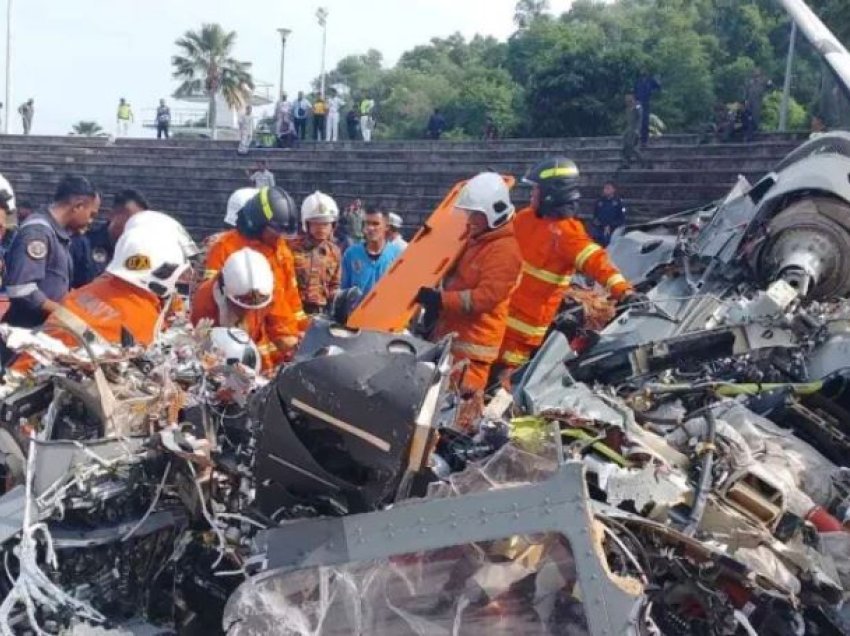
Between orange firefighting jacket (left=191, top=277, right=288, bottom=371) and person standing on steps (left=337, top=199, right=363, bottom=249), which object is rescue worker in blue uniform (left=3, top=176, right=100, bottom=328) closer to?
orange firefighting jacket (left=191, top=277, right=288, bottom=371)

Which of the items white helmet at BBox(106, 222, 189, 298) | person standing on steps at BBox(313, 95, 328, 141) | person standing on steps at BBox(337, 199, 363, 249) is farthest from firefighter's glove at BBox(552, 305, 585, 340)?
person standing on steps at BBox(313, 95, 328, 141)

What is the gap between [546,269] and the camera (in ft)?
19.5

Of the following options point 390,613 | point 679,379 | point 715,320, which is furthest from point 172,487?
point 715,320

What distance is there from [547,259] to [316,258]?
2031mm

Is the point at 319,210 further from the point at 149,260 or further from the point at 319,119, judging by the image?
the point at 319,119

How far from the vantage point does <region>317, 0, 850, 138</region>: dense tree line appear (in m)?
25.8

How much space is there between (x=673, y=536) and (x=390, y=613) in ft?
2.64

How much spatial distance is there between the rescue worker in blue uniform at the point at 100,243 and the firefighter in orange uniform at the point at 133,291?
7.35ft

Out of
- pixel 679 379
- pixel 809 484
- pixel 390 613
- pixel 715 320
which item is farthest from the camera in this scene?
pixel 715 320

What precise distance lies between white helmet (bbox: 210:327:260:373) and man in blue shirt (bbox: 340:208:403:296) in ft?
8.81

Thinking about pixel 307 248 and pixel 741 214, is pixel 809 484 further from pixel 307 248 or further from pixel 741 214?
pixel 307 248

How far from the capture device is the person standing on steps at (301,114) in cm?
2355

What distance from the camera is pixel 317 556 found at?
2838 millimetres

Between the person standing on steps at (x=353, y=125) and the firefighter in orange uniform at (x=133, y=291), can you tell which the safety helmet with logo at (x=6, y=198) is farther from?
the person standing on steps at (x=353, y=125)
